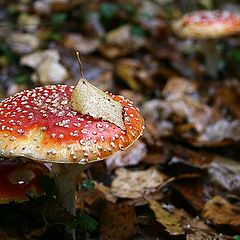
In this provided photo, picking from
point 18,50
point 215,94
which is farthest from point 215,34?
point 18,50

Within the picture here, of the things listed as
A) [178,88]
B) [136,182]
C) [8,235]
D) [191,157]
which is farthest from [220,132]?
[8,235]

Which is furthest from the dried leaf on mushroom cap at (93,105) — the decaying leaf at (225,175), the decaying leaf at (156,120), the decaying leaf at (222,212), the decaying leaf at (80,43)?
the decaying leaf at (80,43)

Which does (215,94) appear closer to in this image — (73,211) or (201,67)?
(201,67)

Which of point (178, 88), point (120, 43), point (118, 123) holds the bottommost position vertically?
point (178, 88)

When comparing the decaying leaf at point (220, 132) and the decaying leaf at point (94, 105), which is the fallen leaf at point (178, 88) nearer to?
the decaying leaf at point (220, 132)

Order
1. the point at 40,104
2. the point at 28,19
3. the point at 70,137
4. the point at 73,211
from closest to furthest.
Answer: the point at 70,137 < the point at 40,104 < the point at 73,211 < the point at 28,19

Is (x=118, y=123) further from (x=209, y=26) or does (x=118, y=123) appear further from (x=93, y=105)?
(x=209, y=26)

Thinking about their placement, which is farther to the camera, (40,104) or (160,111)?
(160,111)

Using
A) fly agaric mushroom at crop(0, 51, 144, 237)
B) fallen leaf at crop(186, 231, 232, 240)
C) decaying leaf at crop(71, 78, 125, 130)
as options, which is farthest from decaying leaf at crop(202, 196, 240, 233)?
decaying leaf at crop(71, 78, 125, 130)
